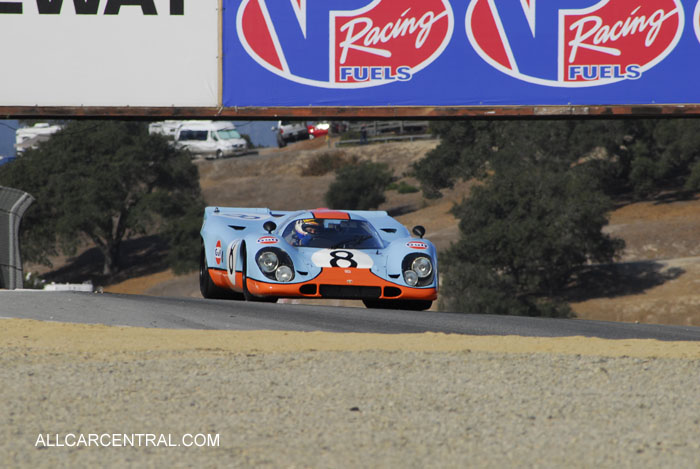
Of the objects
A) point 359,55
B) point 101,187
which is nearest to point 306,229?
point 359,55

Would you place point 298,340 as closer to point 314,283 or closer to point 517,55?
point 314,283

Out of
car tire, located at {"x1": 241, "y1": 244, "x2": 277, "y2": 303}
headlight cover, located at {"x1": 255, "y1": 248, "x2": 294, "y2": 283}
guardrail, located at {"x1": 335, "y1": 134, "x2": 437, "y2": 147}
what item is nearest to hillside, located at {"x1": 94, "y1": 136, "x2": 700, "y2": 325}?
guardrail, located at {"x1": 335, "y1": 134, "x2": 437, "y2": 147}


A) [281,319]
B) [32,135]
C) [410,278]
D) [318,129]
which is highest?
[410,278]

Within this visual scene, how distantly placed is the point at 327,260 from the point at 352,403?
6.46 meters

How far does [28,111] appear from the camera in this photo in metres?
17.2

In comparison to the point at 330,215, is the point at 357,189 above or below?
below

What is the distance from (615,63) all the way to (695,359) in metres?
8.99

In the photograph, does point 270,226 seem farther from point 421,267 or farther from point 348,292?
point 421,267

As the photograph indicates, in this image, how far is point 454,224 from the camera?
54188mm

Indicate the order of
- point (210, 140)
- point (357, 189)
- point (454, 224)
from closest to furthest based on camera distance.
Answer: point (454, 224) → point (357, 189) → point (210, 140)

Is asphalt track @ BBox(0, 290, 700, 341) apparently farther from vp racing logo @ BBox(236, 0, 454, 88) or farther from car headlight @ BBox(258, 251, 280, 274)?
vp racing logo @ BBox(236, 0, 454, 88)

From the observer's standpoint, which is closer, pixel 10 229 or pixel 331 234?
pixel 331 234

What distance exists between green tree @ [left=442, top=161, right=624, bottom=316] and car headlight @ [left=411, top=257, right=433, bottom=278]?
85.4ft

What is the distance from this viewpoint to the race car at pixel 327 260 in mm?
12977
